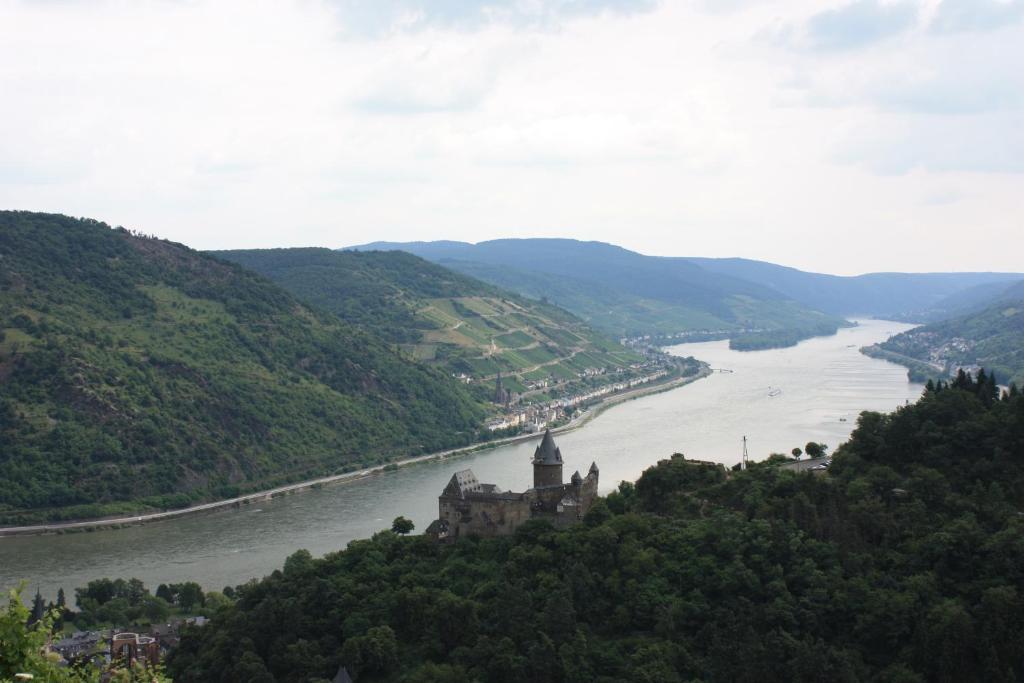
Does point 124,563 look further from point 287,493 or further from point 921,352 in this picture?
point 921,352

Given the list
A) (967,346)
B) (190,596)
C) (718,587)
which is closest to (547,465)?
(718,587)

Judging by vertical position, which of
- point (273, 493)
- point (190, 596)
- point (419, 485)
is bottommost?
point (190, 596)

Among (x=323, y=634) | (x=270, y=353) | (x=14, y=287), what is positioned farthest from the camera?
(x=270, y=353)

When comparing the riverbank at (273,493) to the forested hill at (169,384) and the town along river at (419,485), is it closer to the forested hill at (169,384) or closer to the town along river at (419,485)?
the town along river at (419,485)

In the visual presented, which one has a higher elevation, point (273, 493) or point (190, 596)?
point (273, 493)

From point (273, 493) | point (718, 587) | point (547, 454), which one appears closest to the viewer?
point (718, 587)

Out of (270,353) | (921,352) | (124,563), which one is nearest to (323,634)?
(124,563)

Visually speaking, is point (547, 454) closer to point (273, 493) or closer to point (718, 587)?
point (718, 587)
